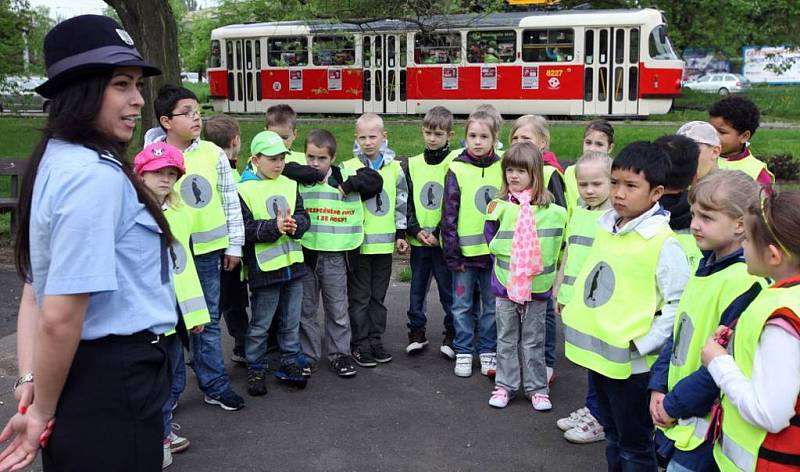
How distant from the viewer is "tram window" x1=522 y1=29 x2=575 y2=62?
22938mm

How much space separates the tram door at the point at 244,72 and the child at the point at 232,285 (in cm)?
2147

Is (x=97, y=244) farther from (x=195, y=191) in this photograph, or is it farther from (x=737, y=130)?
(x=737, y=130)

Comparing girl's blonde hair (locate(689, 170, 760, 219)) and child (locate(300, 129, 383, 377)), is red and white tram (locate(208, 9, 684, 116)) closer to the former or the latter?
child (locate(300, 129, 383, 377))

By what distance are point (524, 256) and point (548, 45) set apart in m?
19.0

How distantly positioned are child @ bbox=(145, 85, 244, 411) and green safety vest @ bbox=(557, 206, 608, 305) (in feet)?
6.78

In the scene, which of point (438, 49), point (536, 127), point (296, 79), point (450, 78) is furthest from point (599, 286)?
point (296, 79)

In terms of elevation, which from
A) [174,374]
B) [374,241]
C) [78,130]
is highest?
[78,130]

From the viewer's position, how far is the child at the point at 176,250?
4.32 metres

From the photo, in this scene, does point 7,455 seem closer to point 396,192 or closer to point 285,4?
point 396,192

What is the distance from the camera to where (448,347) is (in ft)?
21.0

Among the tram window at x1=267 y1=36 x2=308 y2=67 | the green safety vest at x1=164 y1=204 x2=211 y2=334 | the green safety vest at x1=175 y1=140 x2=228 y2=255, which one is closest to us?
the green safety vest at x1=164 y1=204 x2=211 y2=334

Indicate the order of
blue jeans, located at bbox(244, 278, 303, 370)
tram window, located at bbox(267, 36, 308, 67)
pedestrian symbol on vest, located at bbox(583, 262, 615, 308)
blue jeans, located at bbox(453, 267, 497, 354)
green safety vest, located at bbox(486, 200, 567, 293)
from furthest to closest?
tram window, located at bbox(267, 36, 308, 67)
blue jeans, located at bbox(453, 267, 497, 354)
blue jeans, located at bbox(244, 278, 303, 370)
green safety vest, located at bbox(486, 200, 567, 293)
pedestrian symbol on vest, located at bbox(583, 262, 615, 308)

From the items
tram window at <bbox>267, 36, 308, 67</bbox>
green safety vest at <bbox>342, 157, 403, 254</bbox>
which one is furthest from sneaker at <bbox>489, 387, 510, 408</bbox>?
tram window at <bbox>267, 36, 308, 67</bbox>

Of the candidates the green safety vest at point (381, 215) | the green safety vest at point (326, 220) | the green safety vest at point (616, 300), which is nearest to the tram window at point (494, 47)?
the green safety vest at point (381, 215)
